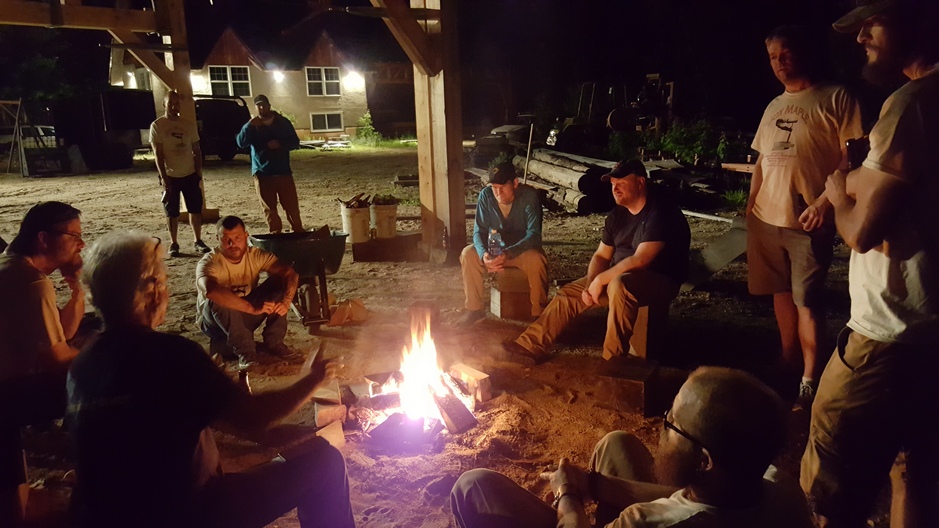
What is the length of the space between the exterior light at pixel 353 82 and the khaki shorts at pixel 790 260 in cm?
2886

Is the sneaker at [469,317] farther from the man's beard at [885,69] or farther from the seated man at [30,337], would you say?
the man's beard at [885,69]

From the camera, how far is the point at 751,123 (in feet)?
66.7

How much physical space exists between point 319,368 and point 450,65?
571 centimetres

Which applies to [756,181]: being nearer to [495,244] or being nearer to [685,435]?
[495,244]

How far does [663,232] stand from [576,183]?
22.8 ft

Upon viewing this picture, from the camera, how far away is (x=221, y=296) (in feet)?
15.6

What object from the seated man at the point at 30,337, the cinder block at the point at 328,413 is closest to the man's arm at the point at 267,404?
the seated man at the point at 30,337

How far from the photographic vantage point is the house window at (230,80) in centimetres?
2923

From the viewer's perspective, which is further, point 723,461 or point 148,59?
point 148,59

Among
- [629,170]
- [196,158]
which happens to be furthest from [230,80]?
[629,170]

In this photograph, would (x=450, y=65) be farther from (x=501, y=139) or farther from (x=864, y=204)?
(x=501, y=139)

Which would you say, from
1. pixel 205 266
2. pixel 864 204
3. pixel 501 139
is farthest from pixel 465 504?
pixel 501 139

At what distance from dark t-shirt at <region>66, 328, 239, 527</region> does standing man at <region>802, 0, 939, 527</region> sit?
2.30 metres

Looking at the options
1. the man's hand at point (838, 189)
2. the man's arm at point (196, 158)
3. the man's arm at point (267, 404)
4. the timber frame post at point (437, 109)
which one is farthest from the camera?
the man's arm at point (196, 158)
